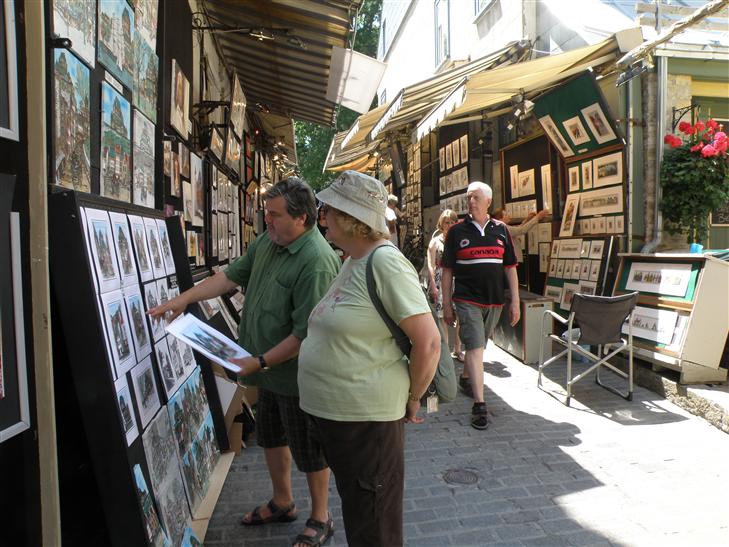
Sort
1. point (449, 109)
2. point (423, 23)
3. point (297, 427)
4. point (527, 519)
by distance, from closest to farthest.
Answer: point (297, 427)
point (527, 519)
point (449, 109)
point (423, 23)

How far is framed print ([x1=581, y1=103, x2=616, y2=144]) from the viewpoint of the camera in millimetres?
6473

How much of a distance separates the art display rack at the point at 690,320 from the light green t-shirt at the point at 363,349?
4234mm

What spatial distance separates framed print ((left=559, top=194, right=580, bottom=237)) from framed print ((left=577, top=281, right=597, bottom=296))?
0.83 m

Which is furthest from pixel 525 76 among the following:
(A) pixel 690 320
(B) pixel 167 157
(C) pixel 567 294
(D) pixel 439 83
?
(B) pixel 167 157

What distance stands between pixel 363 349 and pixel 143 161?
6.14ft

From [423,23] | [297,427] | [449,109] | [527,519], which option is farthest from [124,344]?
[423,23]

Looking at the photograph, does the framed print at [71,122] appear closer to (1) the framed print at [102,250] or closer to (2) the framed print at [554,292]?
(1) the framed print at [102,250]

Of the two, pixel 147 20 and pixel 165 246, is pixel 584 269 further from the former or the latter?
pixel 147 20

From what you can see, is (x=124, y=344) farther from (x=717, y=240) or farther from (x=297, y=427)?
(x=717, y=240)

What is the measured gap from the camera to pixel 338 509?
128 inches

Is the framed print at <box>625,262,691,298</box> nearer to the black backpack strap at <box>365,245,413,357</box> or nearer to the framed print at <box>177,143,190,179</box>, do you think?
the black backpack strap at <box>365,245,413,357</box>

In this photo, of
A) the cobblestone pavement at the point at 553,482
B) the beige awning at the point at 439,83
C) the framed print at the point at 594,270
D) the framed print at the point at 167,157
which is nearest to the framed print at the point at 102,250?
the cobblestone pavement at the point at 553,482

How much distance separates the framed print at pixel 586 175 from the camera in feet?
23.1

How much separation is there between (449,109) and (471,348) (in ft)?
8.81
